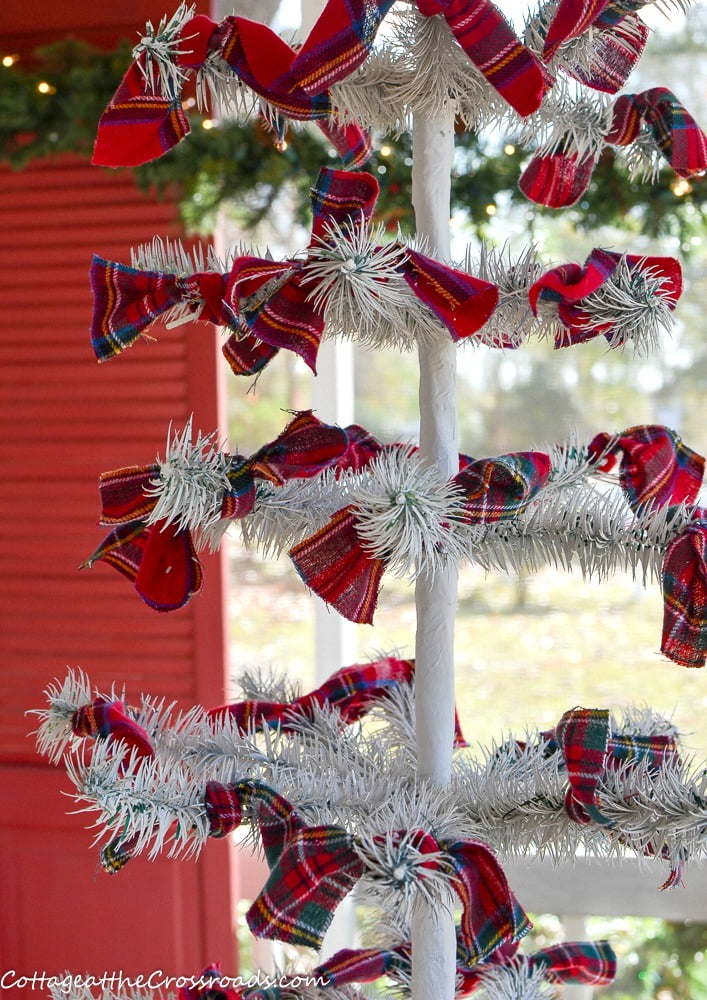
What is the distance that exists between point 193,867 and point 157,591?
1.18m

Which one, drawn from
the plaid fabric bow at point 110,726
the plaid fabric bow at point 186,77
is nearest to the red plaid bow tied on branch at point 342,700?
the plaid fabric bow at point 110,726

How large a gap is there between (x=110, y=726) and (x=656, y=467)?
1.61 feet

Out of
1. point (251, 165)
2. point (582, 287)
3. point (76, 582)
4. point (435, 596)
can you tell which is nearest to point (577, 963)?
point (435, 596)

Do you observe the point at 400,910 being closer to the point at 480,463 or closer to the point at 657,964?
the point at 480,463

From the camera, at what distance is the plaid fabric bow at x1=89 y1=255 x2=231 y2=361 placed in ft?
2.23

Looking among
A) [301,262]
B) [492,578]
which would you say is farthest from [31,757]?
[301,262]

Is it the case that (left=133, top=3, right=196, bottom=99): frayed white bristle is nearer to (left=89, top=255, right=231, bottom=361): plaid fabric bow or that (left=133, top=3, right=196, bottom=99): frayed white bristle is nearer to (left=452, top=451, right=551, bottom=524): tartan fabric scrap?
(left=89, top=255, right=231, bottom=361): plaid fabric bow

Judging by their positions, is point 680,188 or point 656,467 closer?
point 656,467

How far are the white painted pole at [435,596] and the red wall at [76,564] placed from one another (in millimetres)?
980

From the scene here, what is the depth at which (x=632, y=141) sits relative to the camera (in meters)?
0.77

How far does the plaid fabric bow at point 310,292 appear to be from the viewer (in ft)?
2.04

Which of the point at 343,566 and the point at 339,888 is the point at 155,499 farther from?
the point at 339,888

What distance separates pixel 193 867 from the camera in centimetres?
173

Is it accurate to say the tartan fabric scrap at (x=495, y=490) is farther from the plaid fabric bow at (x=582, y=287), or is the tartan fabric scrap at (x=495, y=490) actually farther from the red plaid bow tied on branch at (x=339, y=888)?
the red plaid bow tied on branch at (x=339, y=888)
